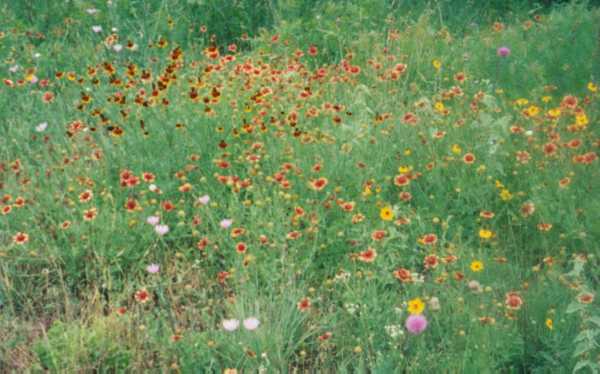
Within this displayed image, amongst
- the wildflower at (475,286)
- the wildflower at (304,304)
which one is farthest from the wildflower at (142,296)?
the wildflower at (475,286)

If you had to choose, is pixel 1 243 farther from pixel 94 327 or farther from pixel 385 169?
pixel 385 169

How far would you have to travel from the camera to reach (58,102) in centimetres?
482

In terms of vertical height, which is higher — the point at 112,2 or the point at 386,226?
the point at 112,2

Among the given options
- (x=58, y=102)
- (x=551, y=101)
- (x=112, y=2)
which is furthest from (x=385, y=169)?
(x=112, y=2)

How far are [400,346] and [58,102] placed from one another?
303 cm

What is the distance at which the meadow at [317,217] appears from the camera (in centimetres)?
276

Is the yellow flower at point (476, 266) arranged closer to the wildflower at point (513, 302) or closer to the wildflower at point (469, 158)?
the wildflower at point (513, 302)

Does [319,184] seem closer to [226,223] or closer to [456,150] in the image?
[226,223]

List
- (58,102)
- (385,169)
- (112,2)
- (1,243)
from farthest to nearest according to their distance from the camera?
1. (112,2)
2. (58,102)
3. (385,169)
4. (1,243)

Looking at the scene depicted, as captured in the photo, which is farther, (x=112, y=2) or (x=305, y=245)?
(x=112, y=2)

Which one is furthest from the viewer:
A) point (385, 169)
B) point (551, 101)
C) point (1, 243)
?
point (551, 101)

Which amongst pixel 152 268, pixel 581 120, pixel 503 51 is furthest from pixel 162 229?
pixel 503 51

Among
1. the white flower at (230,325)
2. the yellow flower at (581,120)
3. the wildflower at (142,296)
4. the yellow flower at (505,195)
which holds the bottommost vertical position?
the wildflower at (142,296)

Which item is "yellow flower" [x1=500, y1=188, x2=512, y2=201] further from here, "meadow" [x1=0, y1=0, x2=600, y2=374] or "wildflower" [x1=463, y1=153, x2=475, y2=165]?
"wildflower" [x1=463, y1=153, x2=475, y2=165]
